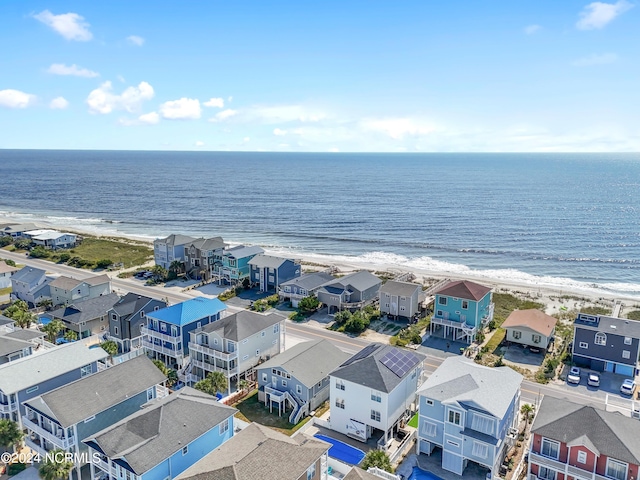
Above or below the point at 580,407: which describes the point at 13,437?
below

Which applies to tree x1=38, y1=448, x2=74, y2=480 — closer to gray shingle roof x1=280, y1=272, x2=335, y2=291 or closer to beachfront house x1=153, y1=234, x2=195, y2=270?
gray shingle roof x1=280, y1=272, x2=335, y2=291

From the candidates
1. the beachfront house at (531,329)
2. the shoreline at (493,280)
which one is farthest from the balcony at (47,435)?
the shoreline at (493,280)

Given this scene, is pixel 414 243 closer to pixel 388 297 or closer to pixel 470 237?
pixel 470 237

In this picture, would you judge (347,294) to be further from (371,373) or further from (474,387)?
(474,387)

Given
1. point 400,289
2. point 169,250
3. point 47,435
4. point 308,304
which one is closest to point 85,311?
point 47,435

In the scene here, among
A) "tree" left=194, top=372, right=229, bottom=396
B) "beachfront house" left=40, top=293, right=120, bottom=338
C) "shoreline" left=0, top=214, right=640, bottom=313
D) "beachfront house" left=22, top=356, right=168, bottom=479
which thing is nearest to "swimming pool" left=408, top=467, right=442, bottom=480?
"tree" left=194, top=372, right=229, bottom=396

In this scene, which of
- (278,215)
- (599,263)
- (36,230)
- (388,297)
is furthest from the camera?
(278,215)

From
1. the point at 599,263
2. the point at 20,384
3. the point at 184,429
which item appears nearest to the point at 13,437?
the point at 20,384
